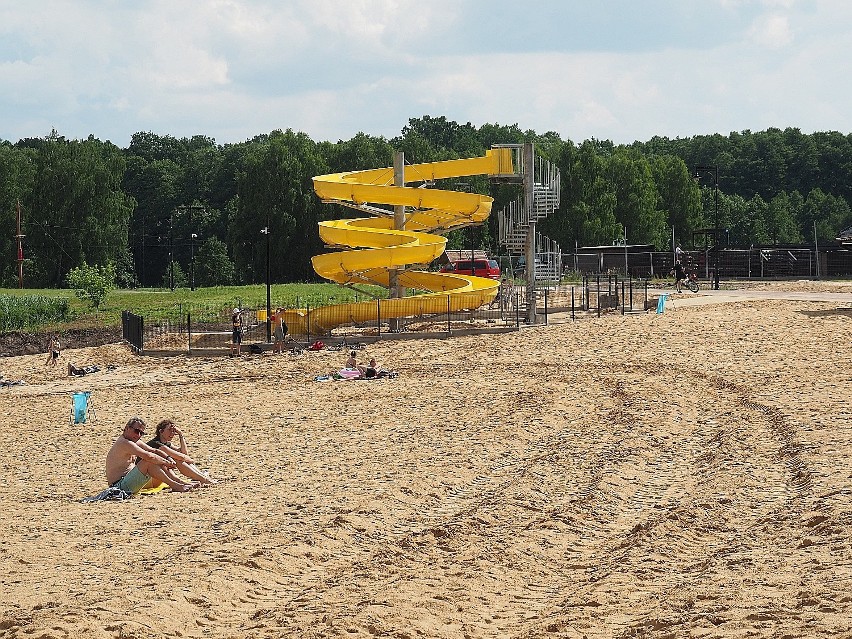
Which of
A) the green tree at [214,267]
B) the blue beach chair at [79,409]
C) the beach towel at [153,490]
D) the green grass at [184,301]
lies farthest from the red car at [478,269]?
the green tree at [214,267]

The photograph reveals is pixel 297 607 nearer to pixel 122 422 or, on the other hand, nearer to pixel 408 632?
pixel 408 632

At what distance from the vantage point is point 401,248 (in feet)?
118

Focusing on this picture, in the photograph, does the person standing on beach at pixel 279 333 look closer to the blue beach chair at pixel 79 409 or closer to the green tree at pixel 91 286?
the blue beach chair at pixel 79 409

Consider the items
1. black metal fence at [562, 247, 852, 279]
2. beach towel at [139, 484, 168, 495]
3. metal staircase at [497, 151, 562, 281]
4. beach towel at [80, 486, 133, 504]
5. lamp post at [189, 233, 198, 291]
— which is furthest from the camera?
lamp post at [189, 233, 198, 291]

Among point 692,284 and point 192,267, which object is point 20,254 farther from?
point 692,284

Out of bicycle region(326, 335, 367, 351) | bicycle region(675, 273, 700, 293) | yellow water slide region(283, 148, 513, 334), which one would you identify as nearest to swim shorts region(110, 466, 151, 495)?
bicycle region(326, 335, 367, 351)

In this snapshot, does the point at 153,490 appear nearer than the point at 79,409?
Yes

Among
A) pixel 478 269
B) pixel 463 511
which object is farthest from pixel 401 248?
pixel 463 511

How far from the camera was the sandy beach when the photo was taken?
9.02m

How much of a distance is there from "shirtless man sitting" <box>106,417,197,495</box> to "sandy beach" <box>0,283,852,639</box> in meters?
0.28

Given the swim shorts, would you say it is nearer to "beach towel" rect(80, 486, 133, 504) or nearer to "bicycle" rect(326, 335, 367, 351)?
"beach towel" rect(80, 486, 133, 504)

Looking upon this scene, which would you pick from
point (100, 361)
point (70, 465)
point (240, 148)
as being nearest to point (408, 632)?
point (70, 465)

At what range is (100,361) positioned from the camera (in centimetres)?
3534

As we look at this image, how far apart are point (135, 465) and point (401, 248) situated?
73.5 feet
